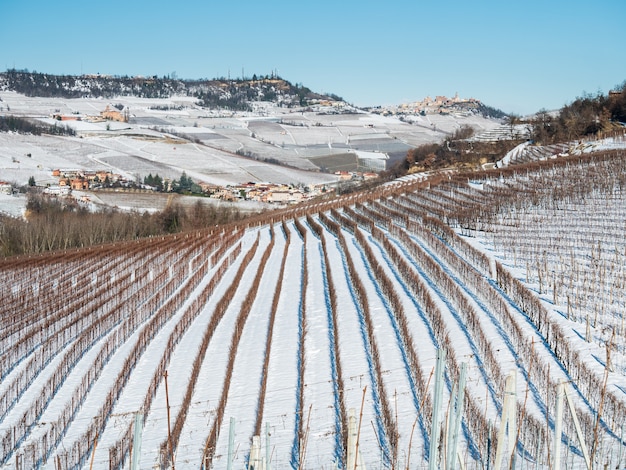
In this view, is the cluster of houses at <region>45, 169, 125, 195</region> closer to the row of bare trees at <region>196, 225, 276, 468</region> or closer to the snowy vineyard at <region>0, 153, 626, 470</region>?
the snowy vineyard at <region>0, 153, 626, 470</region>

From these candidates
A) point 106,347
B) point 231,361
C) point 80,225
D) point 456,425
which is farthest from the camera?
point 80,225

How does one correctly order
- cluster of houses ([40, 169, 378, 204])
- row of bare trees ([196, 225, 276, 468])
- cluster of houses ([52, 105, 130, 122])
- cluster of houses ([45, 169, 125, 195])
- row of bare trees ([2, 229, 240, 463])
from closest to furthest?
row of bare trees ([196, 225, 276, 468]) < row of bare trees ([2, 229, 240, 463]) < cluster of houses ([45, 169, 125, 195]) < cluster of houses ([40, 169, 378, 204]) < cluster of houses ([52, 105, 130, 122])

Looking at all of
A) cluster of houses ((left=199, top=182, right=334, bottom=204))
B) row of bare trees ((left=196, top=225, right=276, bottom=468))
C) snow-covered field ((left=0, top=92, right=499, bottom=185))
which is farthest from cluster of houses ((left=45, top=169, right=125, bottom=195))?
row of bare trees ((left=196, top=225, right=276, bottom=468))

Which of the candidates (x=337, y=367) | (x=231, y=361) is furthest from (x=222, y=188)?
(x=337, y=367)

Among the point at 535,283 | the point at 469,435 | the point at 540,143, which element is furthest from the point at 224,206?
the point at 469,435

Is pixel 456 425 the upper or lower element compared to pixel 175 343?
upper

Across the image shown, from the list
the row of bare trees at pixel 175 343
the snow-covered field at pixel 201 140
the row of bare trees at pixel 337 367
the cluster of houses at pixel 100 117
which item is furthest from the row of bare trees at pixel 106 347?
the cluster of houses at pixel 100 117

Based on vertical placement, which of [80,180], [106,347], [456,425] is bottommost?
[80,180]

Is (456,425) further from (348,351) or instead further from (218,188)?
(218,188)

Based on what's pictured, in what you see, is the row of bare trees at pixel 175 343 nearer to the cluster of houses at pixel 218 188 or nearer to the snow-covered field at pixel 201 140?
the cluster of houses at pixel 218 188

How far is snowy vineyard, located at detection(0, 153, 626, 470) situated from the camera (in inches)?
263

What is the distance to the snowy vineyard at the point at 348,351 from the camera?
21.9 feet

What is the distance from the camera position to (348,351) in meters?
9.90

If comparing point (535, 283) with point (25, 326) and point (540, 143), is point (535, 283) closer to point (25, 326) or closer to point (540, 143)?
point (25, 326)
